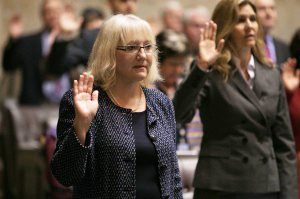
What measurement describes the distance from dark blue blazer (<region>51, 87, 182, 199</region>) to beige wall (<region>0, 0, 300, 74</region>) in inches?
337

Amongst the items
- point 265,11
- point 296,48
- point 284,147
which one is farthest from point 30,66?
point 284,147

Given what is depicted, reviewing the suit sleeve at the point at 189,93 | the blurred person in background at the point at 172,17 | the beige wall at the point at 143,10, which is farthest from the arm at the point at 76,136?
the beige wall at the point at 143,10

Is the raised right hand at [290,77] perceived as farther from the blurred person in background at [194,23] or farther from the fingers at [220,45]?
the blurred person in background at [194,23]

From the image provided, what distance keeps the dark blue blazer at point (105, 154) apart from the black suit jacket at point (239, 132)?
2.80 ft

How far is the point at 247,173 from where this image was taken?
6109mm

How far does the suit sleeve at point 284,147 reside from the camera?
626 centimetres

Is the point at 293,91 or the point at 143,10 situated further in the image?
the point at 143,10

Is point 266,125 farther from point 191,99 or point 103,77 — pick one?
point 103,77

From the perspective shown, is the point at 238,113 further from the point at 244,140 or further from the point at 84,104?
the point at 84,104

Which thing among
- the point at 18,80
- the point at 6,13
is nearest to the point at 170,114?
the point at 18,80

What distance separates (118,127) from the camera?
5168 millimetres

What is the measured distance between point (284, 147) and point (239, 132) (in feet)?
1.14

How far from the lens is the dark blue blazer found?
4.99 meters

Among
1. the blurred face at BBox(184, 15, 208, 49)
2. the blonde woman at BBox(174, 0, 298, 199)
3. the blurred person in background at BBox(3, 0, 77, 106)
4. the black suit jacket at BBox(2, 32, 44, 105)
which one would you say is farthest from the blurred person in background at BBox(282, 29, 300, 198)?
the black suit jacket at BBox(2, 32, 44, 105)
